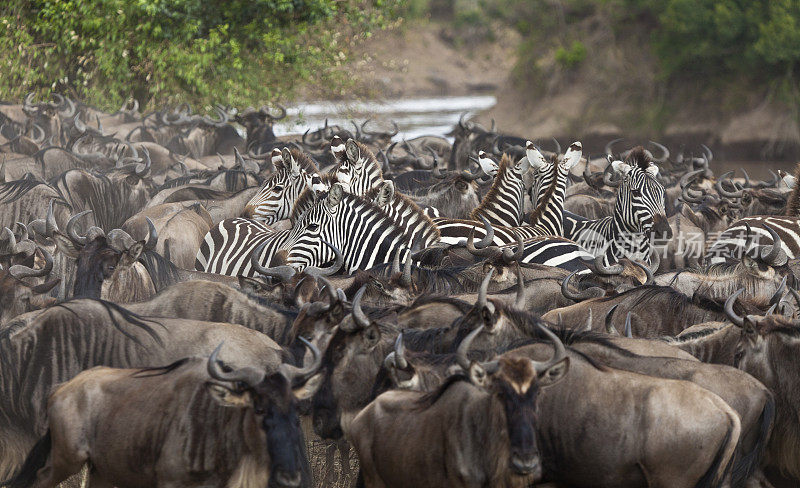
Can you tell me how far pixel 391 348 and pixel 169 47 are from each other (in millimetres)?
12247

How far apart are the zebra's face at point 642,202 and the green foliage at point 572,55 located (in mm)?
23312

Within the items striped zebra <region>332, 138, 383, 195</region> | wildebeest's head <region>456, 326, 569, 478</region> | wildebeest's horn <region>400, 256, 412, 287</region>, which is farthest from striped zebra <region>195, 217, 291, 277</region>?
wildebeest's head <region>456, 326, 569, 478</region>

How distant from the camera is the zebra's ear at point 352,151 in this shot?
936 centimetres

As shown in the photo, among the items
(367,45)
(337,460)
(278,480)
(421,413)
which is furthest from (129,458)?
(367,45)

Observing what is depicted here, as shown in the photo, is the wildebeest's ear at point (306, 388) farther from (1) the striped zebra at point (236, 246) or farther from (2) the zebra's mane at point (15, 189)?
(2) the zebra's mane at point (15, 189)

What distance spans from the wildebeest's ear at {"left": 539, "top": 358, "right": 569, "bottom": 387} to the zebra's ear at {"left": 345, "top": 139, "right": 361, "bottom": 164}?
17.3ft

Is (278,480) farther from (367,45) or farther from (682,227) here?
(367,45)

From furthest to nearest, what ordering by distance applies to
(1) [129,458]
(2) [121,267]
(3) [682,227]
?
(3) [682,227]
(2) [121,267]
(1) [129,458]

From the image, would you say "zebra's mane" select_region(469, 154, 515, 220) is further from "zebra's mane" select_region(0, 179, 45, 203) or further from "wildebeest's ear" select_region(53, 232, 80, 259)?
"zebra's mane" select_region(0, 179, 45, 203)

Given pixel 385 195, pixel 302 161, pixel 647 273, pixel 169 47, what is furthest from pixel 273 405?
pixel 169 47

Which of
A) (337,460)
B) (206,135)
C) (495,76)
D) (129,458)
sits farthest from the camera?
(495,76)

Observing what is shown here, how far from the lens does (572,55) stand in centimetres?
3200

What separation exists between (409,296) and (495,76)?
5668cm

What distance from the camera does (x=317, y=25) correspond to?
18703mm
